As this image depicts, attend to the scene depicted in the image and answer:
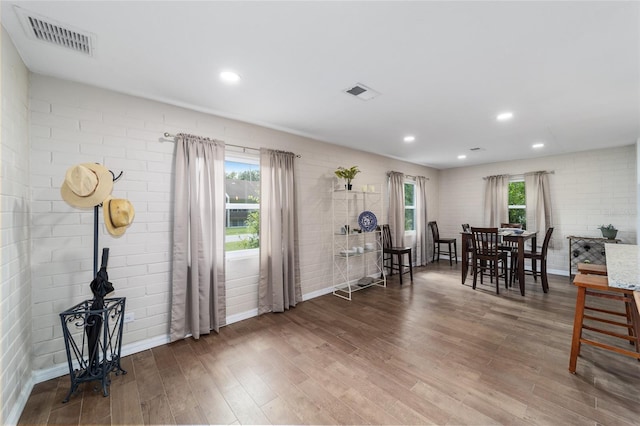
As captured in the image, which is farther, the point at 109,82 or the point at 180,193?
the point at 180,193

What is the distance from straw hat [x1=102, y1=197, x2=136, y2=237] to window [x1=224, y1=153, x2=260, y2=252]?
3.81 ft

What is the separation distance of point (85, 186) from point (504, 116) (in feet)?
13.8

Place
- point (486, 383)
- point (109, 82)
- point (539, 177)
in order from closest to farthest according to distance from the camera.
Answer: point (486, 383) < point (109, 82) < point (539, 177)

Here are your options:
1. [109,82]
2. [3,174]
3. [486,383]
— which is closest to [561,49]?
[486,383]

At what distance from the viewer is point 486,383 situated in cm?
191

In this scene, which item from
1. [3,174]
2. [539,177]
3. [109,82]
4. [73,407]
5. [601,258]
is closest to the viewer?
[3,174]

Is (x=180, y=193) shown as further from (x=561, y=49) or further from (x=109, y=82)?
(x=561, y=49)

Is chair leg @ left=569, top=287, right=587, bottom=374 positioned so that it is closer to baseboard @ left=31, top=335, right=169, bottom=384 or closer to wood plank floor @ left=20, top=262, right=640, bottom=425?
wood plank floor @ left=20, top=262, right=640, bottom=425

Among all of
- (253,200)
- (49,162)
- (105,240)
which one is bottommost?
(105,240)

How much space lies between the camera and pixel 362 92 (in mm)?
2432

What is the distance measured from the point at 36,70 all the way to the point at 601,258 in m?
8.07

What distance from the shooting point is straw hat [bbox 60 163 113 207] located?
175 cm

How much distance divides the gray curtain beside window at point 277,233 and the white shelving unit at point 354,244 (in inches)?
35.8

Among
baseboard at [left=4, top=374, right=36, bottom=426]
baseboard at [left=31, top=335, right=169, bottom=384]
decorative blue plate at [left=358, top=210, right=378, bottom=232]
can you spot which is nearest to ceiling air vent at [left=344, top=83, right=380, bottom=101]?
decorative blue plate at [left=358, top=210, right=378, bottom=232]
